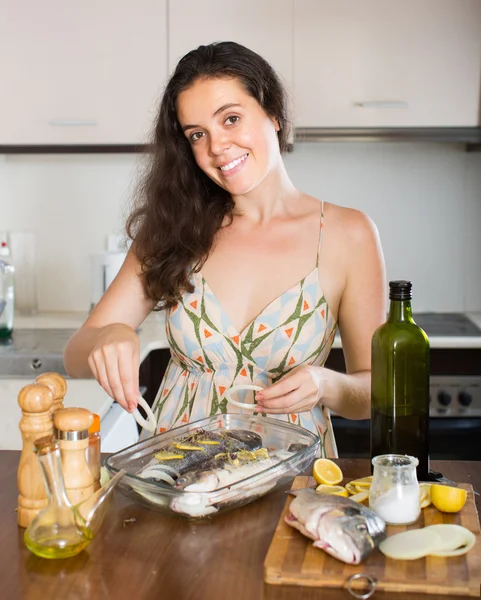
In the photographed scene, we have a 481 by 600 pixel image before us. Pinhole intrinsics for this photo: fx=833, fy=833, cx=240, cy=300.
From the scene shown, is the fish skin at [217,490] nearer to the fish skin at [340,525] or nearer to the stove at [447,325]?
the fish skin at [340,525]

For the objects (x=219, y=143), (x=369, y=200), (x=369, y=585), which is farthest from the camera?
(x=369, y=200)

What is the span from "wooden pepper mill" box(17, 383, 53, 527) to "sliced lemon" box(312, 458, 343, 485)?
372 millimetres

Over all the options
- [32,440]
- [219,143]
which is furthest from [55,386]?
[219,143]

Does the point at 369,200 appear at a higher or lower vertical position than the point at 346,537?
higher

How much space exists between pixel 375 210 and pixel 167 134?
Answer: 1628 millimetres

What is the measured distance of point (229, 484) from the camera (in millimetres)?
1044

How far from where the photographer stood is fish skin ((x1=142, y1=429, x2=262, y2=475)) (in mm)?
1096

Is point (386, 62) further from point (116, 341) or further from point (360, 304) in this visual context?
point (116, 341)

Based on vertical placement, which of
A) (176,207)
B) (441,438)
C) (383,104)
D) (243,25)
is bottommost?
(441,438)

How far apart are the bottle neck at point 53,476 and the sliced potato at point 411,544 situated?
0.37m

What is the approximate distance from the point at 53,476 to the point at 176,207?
0.94 metres

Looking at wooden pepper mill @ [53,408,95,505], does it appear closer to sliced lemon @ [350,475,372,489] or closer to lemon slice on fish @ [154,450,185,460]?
lemon slice on fish @ [154,450,185,460]

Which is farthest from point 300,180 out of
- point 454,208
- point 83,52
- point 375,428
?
point 375,428

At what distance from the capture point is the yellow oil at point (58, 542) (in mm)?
967
